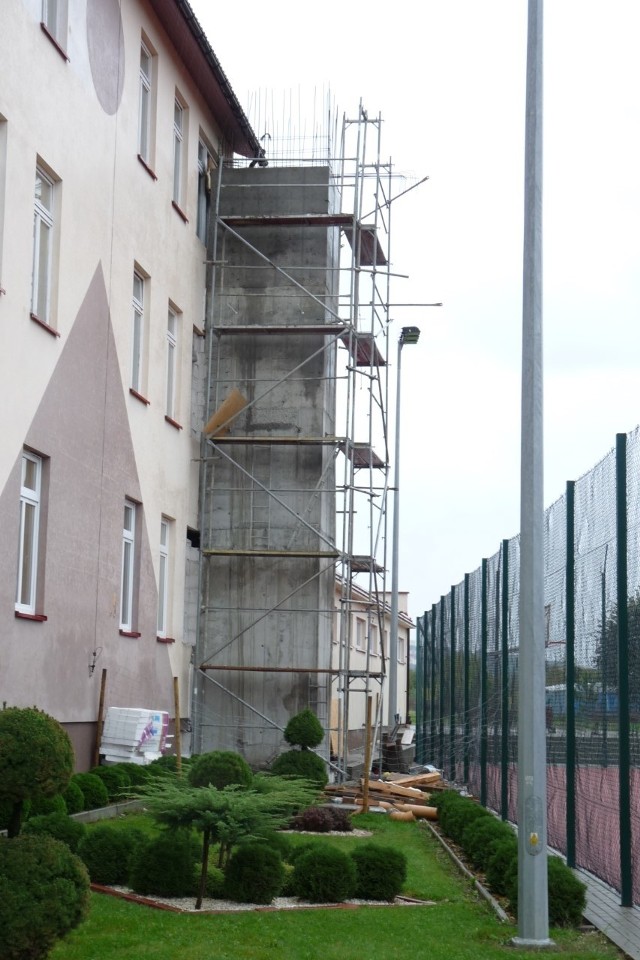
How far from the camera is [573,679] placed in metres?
13.4

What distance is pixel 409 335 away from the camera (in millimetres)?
32688

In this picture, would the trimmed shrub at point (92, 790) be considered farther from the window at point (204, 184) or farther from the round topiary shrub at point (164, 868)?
the window at point (204, 184)

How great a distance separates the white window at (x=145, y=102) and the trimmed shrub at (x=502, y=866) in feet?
46.6

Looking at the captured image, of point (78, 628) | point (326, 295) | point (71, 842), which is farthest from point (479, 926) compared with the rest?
point (326, 295)

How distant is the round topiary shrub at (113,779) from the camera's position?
661 inches

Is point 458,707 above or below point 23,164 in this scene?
below

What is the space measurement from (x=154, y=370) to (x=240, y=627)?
5929mm

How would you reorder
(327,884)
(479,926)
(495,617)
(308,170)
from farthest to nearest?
(308,170), (495,617), (327,884), (479,926)

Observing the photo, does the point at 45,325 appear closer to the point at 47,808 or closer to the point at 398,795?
the point at 47,808

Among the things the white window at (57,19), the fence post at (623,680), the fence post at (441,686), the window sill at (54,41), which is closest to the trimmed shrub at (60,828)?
the fence post at (623,680)

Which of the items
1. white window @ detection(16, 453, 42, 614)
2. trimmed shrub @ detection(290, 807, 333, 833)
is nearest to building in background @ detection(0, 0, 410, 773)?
white window @ detection(16, 453, 42, 614)

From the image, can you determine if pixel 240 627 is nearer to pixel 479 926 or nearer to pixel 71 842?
pixel 71 842

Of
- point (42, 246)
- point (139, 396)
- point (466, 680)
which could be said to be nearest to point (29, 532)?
point (42, 246)

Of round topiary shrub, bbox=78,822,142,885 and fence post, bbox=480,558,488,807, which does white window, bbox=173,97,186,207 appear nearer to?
fence post, bbox=480,558,488,807
